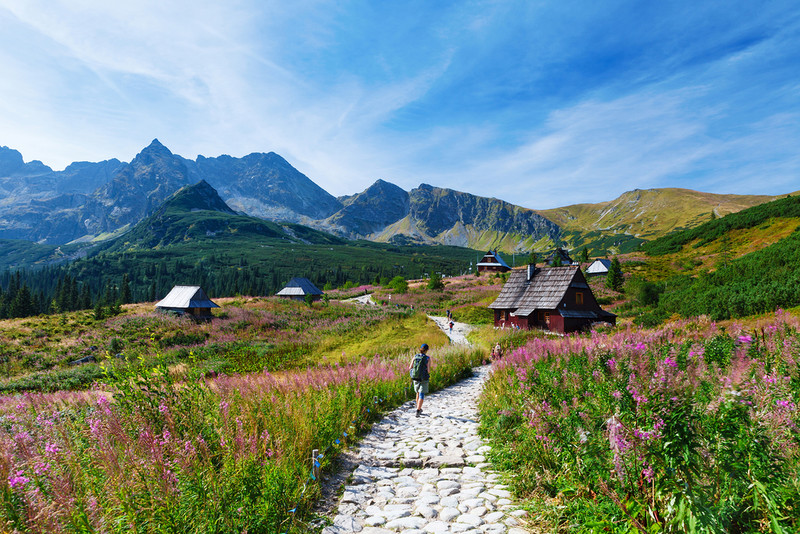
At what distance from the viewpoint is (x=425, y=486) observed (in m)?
5.23

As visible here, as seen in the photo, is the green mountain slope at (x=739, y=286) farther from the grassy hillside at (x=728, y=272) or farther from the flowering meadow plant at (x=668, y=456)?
the flowering meadow plant at (x=668, y=456)

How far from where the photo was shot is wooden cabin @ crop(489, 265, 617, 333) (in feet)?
108

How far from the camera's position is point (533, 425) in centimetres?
527

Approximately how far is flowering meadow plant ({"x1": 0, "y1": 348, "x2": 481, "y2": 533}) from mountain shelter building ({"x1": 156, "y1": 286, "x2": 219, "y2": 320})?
41262 mm

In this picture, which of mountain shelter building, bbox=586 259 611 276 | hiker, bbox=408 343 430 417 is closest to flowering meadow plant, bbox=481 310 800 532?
hiker, bbox=408 343 430 417

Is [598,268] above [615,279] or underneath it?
above

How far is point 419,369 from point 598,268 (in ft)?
254

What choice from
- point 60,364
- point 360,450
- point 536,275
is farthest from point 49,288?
point 360,450

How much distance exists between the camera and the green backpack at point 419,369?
380 inches

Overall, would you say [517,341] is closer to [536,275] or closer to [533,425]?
[533,425]

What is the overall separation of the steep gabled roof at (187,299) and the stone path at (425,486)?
43.3m

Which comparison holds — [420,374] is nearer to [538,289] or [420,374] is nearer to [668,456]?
[668,456]

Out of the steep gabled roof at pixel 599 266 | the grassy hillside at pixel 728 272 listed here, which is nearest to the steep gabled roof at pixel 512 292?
the grassy hillside at pixel 728 272

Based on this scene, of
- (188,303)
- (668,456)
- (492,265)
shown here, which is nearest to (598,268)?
(492,265)
